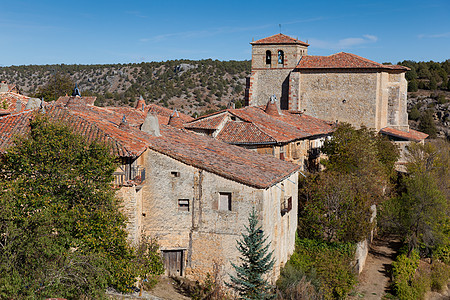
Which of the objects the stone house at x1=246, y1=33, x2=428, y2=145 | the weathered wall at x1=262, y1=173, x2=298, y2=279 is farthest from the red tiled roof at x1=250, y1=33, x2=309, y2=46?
the weathered wall at x1=262, y1=173, x2=298, y2=279

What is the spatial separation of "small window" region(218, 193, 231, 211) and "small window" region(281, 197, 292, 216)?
303 centimetres

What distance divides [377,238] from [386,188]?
3.64 m

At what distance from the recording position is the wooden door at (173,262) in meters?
18.1

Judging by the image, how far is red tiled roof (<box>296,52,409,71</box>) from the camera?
4103cm

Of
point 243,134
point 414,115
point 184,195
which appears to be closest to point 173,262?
point 184,195

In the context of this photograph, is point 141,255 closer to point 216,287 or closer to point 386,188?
point 216,287

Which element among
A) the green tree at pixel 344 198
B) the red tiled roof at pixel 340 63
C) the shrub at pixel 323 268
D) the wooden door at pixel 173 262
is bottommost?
the shrub at pixel 323 268

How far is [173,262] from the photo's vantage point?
18.2 m

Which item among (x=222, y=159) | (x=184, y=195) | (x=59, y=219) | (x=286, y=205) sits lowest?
(x=286, y=205)

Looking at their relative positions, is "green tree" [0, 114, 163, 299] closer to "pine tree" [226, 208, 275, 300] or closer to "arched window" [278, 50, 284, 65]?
"pine tree" [226, 208, 275, 300]

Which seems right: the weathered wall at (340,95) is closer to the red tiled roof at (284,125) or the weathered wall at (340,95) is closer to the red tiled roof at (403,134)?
the red tiled roof at (403,134)

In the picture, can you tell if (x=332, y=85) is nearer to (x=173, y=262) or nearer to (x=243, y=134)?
(x=243, y=134)

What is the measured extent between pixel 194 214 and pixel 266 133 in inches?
367

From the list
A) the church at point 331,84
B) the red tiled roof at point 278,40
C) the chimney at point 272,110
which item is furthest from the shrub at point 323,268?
the red tiled roof at point 278,40
